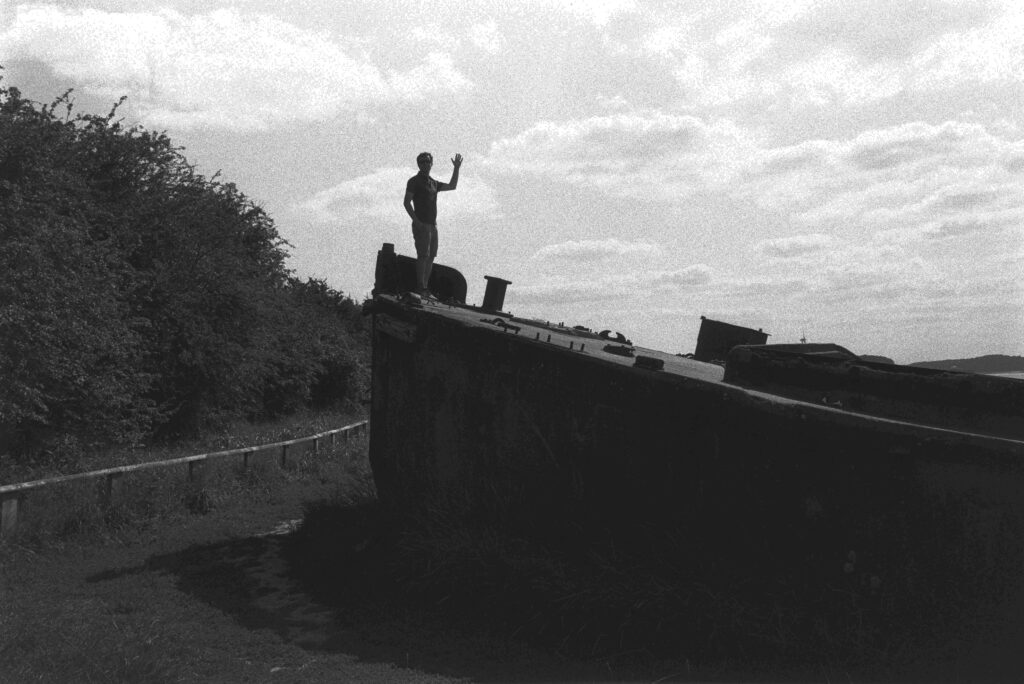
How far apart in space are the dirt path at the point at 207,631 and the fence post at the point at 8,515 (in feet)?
1.27

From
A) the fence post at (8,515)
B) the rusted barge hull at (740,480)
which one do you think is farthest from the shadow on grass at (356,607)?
the fence post at (8,515)

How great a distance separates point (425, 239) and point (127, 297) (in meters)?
8.92

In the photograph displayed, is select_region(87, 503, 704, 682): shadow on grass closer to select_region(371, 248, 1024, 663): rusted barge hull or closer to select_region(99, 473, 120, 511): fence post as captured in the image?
select_region(371, 248, 1024, 663): rusted barge hull

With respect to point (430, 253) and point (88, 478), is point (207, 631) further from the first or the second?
point (430, 253)

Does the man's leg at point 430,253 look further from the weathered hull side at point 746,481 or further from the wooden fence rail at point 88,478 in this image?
the wooden fence rail at point 88,478

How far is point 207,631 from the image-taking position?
6465mm

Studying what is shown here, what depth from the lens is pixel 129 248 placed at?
16688mm

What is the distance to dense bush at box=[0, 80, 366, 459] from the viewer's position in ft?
40.2

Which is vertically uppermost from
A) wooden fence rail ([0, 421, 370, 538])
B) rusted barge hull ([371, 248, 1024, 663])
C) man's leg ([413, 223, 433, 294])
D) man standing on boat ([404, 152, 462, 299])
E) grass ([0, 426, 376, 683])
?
man standing on boat ([404, 152, 462, 299])

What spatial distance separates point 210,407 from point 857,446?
1657 cm

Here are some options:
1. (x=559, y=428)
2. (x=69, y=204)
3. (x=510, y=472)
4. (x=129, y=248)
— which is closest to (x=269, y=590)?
(x=510, y=472)

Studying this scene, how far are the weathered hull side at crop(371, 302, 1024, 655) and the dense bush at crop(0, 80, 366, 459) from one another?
291 inches

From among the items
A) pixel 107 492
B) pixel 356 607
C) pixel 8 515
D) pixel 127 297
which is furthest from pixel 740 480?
pixel 127 297

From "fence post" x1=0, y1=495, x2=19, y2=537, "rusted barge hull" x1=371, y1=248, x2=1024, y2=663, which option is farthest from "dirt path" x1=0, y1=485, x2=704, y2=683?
"rusted barge hull" x1=371, y1=248, x2=1024, y2=663
